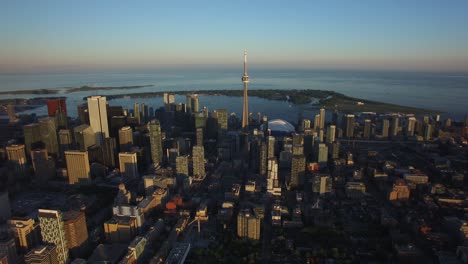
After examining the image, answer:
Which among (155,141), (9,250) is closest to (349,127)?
(155,141)

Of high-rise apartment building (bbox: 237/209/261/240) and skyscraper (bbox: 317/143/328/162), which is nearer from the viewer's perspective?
high-rise apartment building (bbox: 237/209/261/240)

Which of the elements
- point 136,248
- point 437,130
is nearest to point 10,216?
point 136,248

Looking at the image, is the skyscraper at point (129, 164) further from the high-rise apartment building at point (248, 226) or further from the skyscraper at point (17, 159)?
the high-rise apartment building at point (248, 226)

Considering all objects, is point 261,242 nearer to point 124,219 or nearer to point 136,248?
point 136,248

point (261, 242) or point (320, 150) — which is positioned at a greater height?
point (320, 150)

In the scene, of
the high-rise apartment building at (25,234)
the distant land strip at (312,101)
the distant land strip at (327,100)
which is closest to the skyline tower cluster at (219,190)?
the high-rise apartment building at (25,234)

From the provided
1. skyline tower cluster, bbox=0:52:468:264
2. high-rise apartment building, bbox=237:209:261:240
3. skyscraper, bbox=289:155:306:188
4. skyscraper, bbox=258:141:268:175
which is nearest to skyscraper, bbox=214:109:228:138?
skyline tower cluster, bbox=0:52:468:264

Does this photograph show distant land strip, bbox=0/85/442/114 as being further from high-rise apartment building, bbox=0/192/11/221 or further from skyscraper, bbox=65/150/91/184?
high-rise apartment building, bbox=0/192/11/221

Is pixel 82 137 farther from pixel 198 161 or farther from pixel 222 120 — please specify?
pixel 222 120
